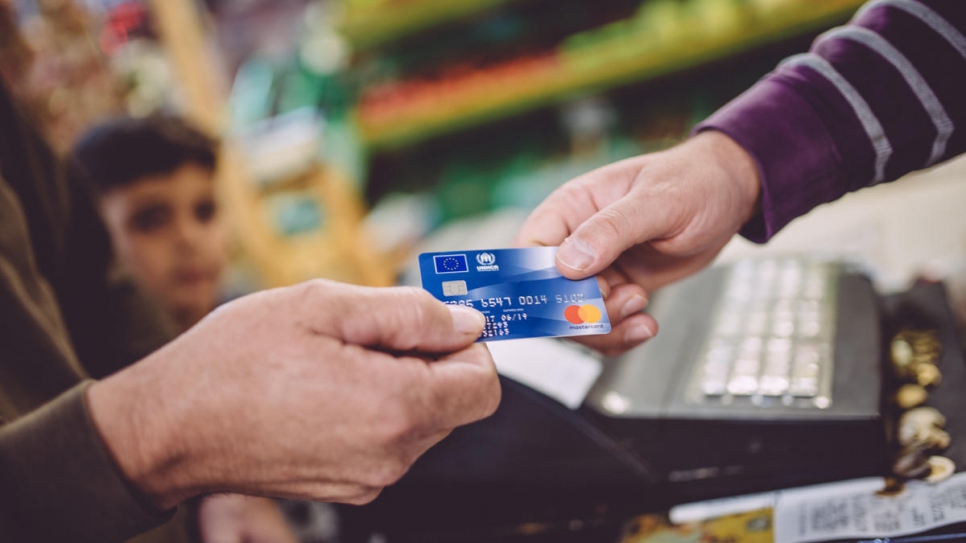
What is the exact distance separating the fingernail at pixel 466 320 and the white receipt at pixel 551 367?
22cm

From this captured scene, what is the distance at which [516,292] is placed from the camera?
601 mm

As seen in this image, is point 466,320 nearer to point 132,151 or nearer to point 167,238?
point 167,238

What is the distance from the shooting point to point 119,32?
8.87 ft

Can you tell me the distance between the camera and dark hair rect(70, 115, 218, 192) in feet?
5.81

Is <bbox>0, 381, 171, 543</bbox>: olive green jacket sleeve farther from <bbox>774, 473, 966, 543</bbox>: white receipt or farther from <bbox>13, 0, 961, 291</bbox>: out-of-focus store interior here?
<bbox>13, 0, 961, 291</bbox>: out-of-focus store interior

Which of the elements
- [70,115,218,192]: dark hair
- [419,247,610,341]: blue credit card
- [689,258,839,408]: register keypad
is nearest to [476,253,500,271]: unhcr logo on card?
[419,247,610,341]: blue credit card

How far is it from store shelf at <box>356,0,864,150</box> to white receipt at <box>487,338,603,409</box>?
6.40ft

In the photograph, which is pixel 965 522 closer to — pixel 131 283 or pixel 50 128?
pixel 131 283

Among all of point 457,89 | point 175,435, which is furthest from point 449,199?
point 175,435

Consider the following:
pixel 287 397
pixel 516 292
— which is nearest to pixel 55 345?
pixel 287 397

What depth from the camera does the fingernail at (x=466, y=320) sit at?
54cm

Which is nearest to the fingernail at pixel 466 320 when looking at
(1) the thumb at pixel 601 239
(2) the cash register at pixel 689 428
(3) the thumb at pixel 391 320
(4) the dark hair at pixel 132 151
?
(3) the thumb at pixel 391 320

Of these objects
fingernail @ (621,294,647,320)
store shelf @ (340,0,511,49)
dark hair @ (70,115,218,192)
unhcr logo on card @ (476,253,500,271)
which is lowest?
fingernail @ (621,294,647,320)

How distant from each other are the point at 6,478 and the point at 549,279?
18.4 inches
